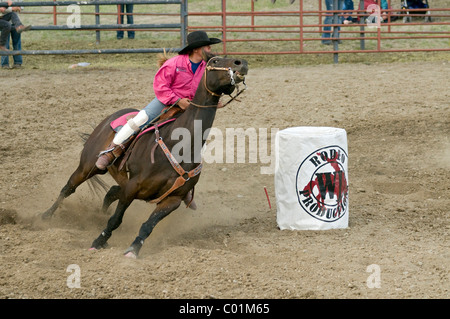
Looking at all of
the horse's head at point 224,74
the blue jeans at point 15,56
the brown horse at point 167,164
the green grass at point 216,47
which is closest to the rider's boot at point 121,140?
the brown horse at point 167,164

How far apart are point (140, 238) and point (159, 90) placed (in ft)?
4.46

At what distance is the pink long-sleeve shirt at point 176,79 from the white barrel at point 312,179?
1.04m

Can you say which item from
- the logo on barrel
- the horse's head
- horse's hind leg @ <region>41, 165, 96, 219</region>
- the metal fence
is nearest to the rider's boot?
horse's hind leg @ <region>41, 165, 96, 219</region>

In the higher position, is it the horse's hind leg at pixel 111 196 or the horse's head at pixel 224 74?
the horse's head at pixel 224 74

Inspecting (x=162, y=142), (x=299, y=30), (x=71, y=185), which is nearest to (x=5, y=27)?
(x=299, y=30)

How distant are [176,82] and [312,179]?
62.2 inches

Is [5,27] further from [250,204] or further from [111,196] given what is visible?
[250,204]

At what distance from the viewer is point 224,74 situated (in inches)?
219

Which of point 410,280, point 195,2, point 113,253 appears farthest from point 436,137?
point 195,2

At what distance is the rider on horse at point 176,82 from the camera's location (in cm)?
604

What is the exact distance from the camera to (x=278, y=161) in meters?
6.63

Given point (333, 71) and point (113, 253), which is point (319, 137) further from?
point (333, 71)

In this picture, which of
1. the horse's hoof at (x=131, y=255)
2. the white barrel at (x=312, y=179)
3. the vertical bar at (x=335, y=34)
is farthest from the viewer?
the vertical bar at (x=335, y=34)

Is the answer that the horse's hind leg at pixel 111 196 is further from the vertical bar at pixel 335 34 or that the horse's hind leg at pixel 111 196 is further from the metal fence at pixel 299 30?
the vertical bar at pixel 335 34
